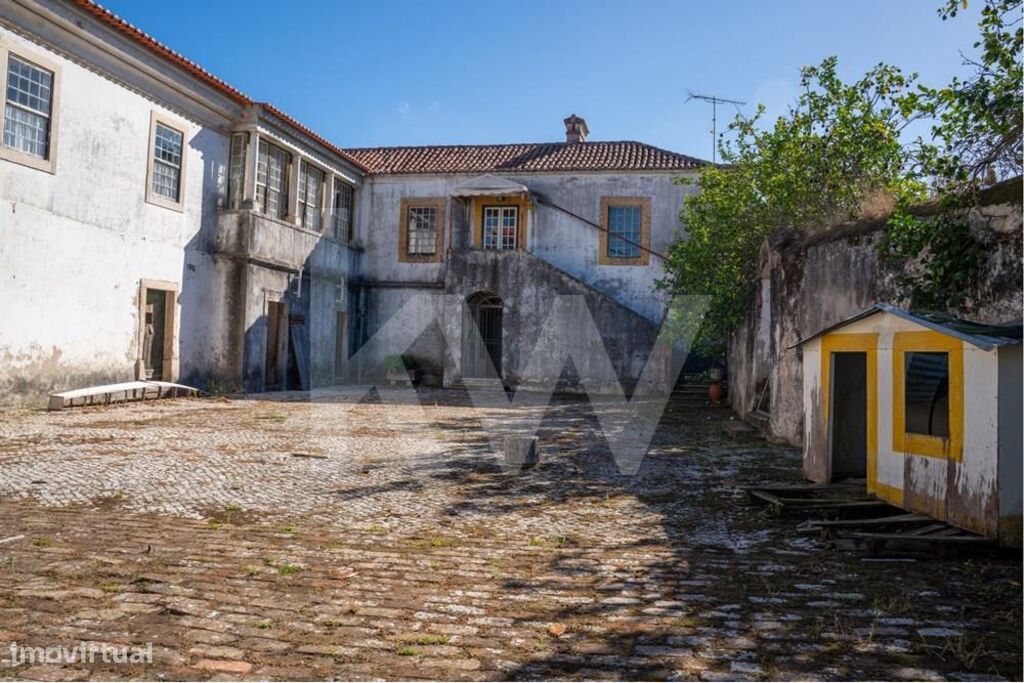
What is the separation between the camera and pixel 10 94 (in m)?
12.3

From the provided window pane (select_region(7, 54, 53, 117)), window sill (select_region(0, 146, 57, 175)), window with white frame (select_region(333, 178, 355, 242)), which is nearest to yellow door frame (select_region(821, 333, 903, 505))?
window sill (select_region(0, 146, 57, 175))

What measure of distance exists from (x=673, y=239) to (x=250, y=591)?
1969 cm

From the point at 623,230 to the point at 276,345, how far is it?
36.2ft

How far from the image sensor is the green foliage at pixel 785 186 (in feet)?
42.6

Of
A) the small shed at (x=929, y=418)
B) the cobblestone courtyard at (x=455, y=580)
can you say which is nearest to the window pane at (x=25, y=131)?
the cobblestone courtyard at (x=455, y=580)

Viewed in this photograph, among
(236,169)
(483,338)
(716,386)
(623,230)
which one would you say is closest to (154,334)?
(236,169)

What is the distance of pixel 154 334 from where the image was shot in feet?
53.1

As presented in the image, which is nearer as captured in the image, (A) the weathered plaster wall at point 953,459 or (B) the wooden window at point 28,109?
(A) the weathered plaster wall at point 953,459

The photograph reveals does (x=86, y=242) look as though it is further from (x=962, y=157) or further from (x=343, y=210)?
(x=962, y=157)

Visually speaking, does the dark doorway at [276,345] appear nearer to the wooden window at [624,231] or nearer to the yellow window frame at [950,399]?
the wooden window at [624,231]

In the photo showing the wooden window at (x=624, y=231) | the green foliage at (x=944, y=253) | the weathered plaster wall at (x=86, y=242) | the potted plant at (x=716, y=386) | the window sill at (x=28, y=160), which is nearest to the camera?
the green foliage at (x=944, y=253)

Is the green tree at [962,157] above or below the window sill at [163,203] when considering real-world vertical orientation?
below

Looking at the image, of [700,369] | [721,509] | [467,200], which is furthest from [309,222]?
[721,509]

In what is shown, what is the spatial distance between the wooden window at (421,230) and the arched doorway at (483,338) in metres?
2.84
